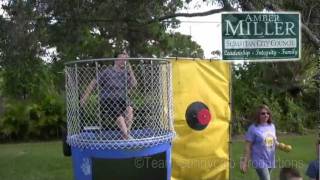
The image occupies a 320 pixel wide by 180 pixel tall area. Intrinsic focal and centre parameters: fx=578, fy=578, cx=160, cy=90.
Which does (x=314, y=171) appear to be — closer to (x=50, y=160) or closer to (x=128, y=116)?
(x=128, y=116)

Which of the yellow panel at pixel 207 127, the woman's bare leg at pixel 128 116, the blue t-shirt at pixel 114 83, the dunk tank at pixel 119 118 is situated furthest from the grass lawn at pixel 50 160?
the blue t-shirt at pixel 114 83

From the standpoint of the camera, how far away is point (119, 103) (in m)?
6.12

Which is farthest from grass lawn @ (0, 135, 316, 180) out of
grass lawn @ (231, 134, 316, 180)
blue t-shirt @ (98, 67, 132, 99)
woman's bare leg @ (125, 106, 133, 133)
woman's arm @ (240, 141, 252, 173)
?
blue t-shirt @ (98, 67, 132, 99)

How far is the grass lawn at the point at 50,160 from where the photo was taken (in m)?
10.6

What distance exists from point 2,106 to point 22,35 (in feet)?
35.1

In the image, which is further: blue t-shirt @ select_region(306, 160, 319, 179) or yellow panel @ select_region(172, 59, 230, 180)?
yellow panel @ select_region(172, 59, 230, 180)

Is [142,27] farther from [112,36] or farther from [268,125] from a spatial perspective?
[268,125]

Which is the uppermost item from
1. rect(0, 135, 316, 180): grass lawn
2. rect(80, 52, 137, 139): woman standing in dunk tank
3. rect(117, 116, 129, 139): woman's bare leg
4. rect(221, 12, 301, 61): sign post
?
rect(221, 12, 301, 61): sign post

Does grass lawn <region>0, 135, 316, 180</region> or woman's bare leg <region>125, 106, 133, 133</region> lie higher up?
woman's bare leg <region>125, 106, 133, 133</region>

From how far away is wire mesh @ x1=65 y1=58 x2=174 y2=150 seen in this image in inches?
239

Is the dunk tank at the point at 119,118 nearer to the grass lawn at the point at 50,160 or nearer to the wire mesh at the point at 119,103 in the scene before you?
the wire mesh at the point at 119,103

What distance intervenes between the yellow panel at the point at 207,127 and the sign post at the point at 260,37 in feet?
7.22

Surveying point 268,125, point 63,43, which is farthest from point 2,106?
point 268,125

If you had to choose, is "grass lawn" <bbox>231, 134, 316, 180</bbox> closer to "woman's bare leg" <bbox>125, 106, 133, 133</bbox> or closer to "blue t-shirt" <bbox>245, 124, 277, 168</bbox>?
"blue t-shirt" <bbox>245, 124, 277, 168</bbox>
